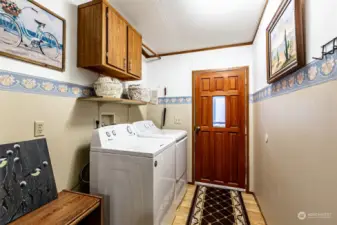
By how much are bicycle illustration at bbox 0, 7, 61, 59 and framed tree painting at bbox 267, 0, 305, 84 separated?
1.73 meters

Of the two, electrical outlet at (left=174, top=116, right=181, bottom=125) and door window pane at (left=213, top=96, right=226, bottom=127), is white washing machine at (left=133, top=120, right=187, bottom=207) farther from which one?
door window pane at (left=213, top=96, right=226, bottom=127)

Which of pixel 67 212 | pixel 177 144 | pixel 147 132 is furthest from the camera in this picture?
pixel 147 132

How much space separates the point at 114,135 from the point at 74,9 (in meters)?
1.22

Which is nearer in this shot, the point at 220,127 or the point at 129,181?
the point at 129,181

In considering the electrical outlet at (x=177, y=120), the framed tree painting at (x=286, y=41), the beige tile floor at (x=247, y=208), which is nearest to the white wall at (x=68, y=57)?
the electrical outlet at (x=177, y=120)

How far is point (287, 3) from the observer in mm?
1097

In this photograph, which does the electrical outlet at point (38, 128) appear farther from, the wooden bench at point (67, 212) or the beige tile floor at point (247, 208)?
the beige tile floor at point (247, 208)

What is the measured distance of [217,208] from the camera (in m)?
2.02

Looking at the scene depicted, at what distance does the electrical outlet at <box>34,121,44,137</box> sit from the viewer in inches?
45.3

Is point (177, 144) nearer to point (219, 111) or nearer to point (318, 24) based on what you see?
point (219, 111)

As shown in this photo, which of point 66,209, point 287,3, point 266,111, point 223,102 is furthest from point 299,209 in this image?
point 223,102

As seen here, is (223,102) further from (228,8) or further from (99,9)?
(99,9)

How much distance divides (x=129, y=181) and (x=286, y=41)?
5.26ft

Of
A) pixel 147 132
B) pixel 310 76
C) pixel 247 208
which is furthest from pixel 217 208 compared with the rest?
pixel 310 76
